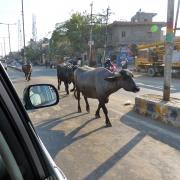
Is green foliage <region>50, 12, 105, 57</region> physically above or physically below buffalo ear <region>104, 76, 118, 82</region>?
above

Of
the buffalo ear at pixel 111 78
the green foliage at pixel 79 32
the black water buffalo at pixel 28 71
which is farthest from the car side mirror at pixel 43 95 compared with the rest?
the green foliage at pixel 79 32

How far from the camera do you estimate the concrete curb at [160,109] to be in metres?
8.57

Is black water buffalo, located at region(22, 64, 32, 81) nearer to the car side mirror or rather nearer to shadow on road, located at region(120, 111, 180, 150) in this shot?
shadow on road, located at region(120, 111, 180, 150)

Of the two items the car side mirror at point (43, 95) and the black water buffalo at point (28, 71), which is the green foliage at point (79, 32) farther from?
the car side mirror at point (43, 95)

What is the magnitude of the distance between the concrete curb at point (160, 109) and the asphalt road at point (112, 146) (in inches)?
8.0

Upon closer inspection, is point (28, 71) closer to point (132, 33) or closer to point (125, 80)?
point (125, 80)

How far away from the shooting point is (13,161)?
1.57 m

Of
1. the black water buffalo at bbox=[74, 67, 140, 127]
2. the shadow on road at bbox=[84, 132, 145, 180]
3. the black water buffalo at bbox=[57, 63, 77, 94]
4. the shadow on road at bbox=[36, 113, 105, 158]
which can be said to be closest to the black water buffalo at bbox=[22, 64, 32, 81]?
the black water buffalo at bbox=[57, 63, 77, 94]

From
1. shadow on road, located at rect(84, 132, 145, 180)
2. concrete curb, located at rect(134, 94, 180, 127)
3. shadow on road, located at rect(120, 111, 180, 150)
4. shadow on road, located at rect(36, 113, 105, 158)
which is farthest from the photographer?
concrete curb, located at rect(134, 94, 180, 127)

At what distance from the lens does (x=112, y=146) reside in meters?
6.80

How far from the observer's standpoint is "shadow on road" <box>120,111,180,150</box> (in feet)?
23.6

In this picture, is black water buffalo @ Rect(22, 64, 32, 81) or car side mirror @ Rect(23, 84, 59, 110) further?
black water buffalo @ Rect(22, 64, 32, 81)

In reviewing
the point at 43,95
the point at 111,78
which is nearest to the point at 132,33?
the point at 111,78

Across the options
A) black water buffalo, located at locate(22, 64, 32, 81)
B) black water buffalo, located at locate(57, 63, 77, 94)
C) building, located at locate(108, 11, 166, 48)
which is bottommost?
black water buffalo, located at locate(22, 64, 32, 81)
